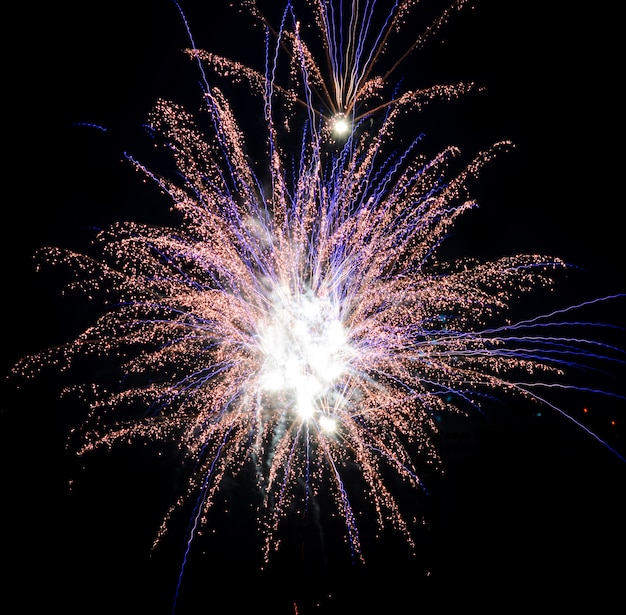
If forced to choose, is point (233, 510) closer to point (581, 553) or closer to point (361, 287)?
point (361, 287)

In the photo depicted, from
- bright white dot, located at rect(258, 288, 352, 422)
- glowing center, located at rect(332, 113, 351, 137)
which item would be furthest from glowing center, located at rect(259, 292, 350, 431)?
glowing center, located at rect(332, 113, 351, 137)

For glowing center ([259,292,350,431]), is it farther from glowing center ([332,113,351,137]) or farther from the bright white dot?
glowing center ([332,113,351,137])

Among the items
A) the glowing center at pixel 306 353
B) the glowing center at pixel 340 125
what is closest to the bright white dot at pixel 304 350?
the glowing center at pixel 306 353

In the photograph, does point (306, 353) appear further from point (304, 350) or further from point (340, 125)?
point (340, 125)

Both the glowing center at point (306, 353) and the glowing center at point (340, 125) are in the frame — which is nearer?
the glowing center at point (340, 125)

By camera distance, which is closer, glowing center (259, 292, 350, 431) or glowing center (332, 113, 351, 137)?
glowing center (332, 113, 351, 137)

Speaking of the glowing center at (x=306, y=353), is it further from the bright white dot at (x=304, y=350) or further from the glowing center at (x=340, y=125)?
the glowing center at (x=340, y=125)

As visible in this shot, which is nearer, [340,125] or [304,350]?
[340,125]

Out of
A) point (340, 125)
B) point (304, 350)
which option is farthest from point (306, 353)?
point (340, 125)

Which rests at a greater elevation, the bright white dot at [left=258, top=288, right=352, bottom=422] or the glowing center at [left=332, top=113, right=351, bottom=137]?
the glowing center at [left=332, top=113, right=351, bottom=137]

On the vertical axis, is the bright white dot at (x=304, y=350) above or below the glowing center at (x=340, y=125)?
below
